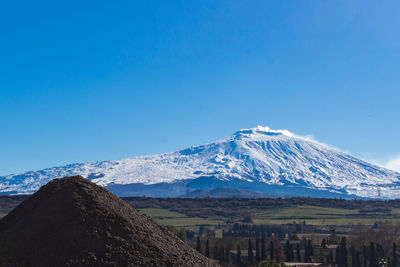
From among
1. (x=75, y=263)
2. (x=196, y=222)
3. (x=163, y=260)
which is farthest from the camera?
(x=196, y=222)

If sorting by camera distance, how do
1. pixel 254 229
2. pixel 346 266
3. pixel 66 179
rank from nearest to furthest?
pixel 66 179 < pixel 346 266 < pixel 254 229

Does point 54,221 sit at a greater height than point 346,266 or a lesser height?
greater

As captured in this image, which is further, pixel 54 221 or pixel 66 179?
pixel 66 179

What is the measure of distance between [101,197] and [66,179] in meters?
2.79

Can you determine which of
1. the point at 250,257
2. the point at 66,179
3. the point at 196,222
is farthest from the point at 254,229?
the point at 66,179

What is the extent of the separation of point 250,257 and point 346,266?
55.0 feet

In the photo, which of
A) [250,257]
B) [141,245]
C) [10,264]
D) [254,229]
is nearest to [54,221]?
[10,264]

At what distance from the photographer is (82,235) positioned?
2119 centimetres

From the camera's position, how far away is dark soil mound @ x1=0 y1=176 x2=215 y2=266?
20562mm

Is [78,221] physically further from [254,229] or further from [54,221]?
[254,229]

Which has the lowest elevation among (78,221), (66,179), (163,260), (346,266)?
(346,266)

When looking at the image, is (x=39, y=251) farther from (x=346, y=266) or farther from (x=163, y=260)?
(x=346, y=266)

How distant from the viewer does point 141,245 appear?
865 inches

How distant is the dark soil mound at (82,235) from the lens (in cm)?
2056
